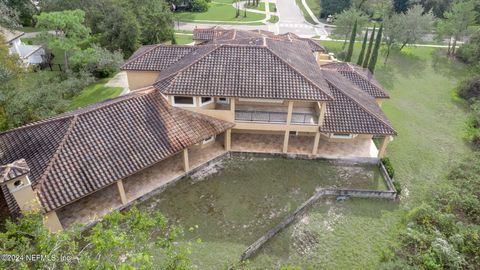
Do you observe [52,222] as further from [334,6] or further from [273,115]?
[334,6]

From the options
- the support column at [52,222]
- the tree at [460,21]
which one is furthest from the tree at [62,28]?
the tree at [460,21]

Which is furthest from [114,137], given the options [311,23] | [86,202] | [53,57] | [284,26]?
[311,23]

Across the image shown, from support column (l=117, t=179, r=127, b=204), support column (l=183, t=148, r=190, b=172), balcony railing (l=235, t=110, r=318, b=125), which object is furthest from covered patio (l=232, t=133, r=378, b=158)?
support column (l=117, t=179, r=127, b=204)

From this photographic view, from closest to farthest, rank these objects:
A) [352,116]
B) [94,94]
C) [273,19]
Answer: [352,116] < [94,94] < [273,19]

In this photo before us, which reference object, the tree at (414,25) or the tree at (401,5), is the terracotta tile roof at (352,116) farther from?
the tree at (401,5)

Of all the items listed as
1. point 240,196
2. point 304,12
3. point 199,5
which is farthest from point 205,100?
point 304,12
